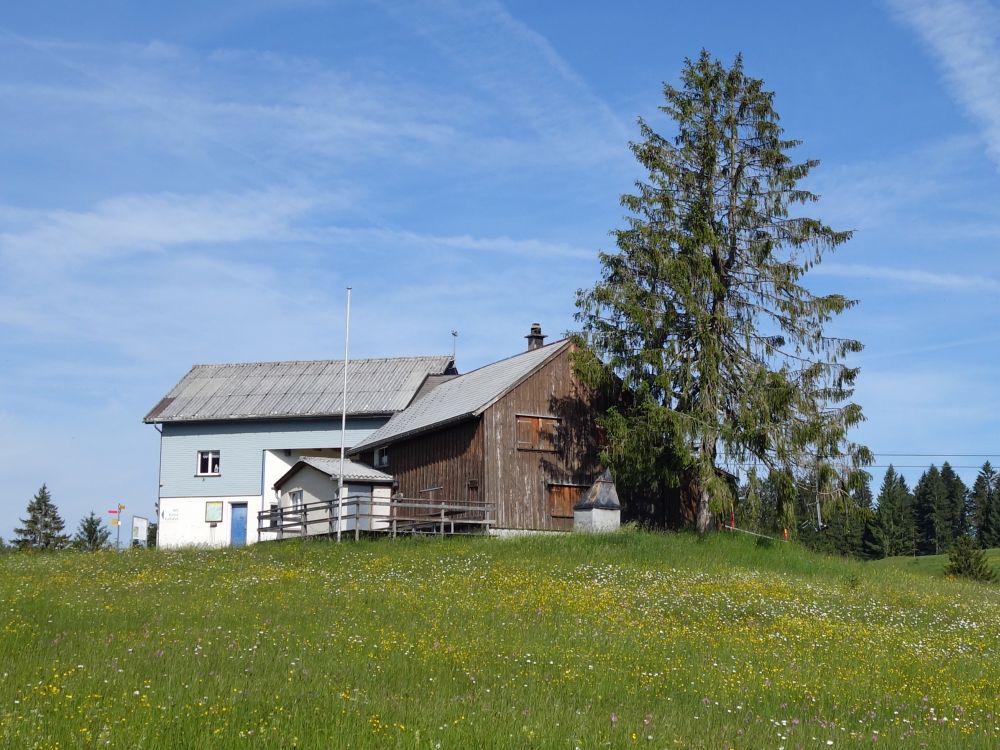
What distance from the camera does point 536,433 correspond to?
37.6 metres

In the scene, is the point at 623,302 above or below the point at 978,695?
above

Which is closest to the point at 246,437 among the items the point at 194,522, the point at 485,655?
the point at 194,522

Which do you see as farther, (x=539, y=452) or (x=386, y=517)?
(x=539, y=452)

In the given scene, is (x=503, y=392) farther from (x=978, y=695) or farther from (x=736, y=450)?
(x=978, y=695)

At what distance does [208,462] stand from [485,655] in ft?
131

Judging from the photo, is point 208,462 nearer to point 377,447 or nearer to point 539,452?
point 377,447

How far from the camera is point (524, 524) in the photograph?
36.8 meters

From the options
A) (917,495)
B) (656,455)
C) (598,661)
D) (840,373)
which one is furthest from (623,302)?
(917,495)

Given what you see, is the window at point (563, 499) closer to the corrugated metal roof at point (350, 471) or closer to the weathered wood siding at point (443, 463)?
the weathered wood siding at point (443, 463)

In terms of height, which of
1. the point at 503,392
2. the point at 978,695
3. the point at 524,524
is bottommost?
the point at 978,695

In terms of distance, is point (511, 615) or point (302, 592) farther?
point (302, 592)

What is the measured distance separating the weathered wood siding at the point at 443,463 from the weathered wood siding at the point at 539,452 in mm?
601

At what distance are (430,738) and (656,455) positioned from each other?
25334mm

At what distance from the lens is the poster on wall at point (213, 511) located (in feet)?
170
